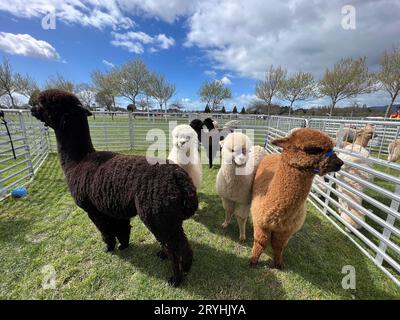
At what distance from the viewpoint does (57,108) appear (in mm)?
2125

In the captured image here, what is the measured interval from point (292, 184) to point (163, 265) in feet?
6.10

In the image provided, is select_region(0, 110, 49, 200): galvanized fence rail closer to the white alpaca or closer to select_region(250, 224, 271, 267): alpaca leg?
the white alpaca

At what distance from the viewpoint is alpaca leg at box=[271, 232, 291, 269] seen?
2225mm

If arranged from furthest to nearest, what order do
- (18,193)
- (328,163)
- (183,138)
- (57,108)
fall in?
(18,193) → (183,138) → (57,108) → (328,163)

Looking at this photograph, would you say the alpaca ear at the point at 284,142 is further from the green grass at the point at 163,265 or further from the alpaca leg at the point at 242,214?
the green grass at the point at 163,265

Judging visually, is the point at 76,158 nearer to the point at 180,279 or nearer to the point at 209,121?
the point at 180,279

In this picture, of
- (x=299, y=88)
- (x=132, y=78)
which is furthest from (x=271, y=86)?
(x=132, y=78)

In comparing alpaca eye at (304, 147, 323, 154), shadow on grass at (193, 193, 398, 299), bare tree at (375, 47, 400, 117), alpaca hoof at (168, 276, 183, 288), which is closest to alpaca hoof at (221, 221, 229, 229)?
shadow on grass at (193, 193, 398, 299)

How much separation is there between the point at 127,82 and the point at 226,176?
32.0m

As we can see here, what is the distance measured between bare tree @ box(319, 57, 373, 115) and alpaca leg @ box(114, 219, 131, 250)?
23.9 meters

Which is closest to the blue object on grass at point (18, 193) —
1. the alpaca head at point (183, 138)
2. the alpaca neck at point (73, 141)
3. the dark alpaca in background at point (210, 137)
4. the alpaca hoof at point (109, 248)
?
the alpaca neck at point (73, 141)

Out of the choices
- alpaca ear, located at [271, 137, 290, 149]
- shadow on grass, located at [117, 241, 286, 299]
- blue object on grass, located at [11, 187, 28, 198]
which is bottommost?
shadow on grass, located at [117, 241, 286, 299]

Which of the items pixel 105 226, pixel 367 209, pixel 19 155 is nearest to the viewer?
pixel 105 226

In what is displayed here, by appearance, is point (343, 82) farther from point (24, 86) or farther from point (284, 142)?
point (24, 86)
